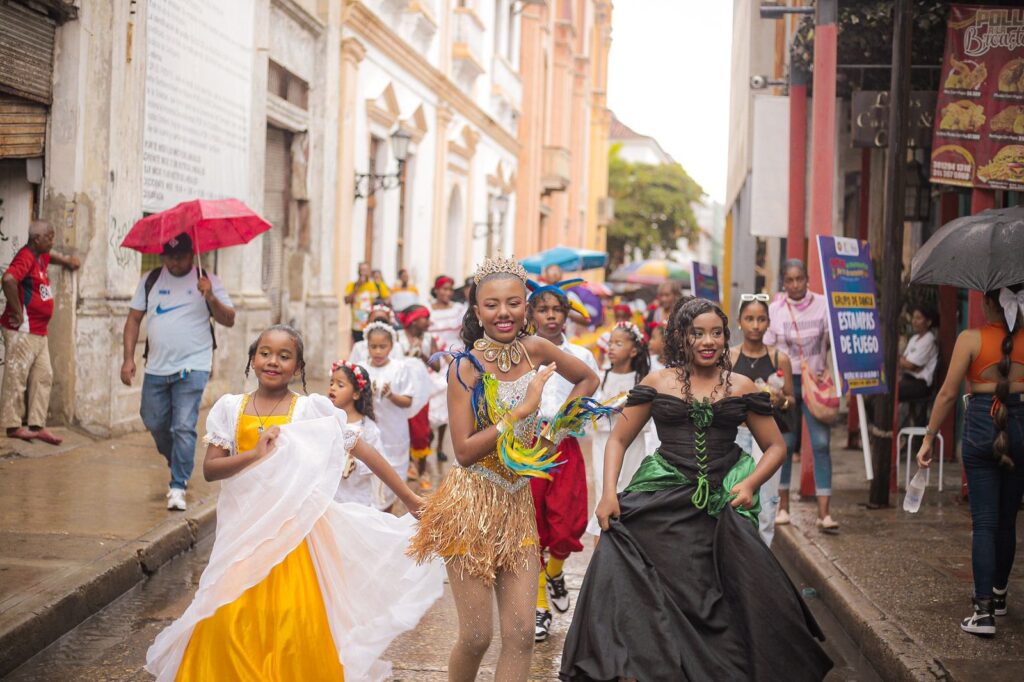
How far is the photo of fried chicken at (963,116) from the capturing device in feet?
33.4

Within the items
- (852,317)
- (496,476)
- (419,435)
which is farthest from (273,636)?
(852,317)

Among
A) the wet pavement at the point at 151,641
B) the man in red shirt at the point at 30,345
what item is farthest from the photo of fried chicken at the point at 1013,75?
the man in red shirt at the point at 30,345

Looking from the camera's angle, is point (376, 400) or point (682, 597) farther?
point (376, 400)

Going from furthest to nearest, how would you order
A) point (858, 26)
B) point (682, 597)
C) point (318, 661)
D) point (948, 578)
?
point (858, 26) → point (948, 578) → point (682, 597) → point (318, 661)

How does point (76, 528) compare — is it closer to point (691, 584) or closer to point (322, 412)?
point (322, 412)

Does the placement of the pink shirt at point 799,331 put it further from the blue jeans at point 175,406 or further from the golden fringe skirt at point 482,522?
the golden fringe skirt at point 482,522

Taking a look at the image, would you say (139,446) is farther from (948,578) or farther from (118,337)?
(948,578)

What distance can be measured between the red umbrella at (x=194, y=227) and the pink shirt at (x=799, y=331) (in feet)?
12.9

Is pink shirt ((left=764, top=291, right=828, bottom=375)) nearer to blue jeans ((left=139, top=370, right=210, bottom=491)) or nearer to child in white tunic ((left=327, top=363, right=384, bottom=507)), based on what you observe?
child in white tunic ((left=327, top=363, right=384, bottom=507))

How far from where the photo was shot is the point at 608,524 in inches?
204

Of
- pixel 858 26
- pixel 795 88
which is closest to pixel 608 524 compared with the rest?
pixel 858 26

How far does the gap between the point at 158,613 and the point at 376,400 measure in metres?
3.07

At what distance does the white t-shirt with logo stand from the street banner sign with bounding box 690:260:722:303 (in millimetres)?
7045

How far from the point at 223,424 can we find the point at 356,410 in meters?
2.81
